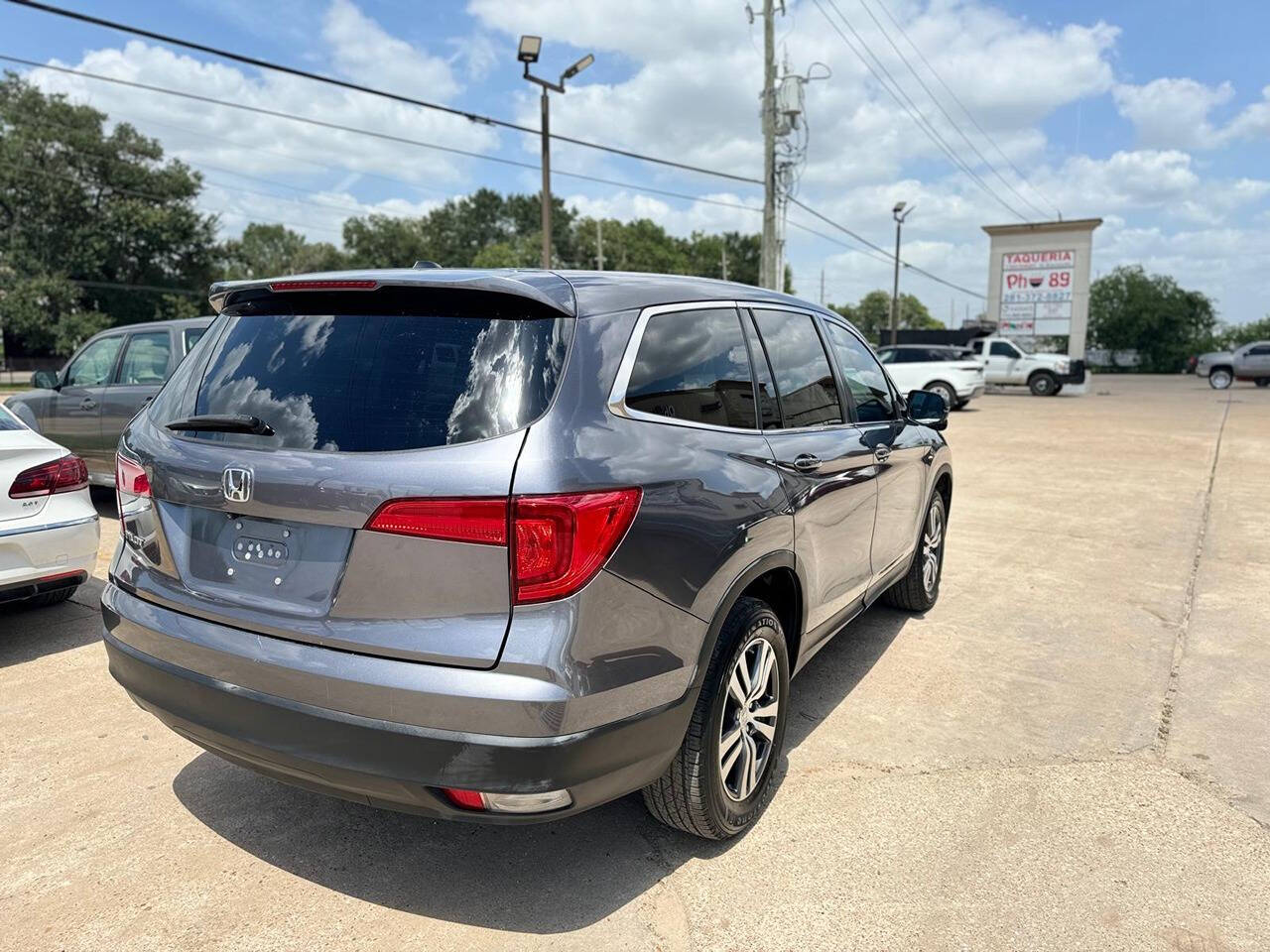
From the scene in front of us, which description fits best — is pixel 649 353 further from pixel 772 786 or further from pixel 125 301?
pixel 125 301

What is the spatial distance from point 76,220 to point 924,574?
5714 cm

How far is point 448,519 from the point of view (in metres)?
2.11

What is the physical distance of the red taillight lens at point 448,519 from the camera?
208 centimetres

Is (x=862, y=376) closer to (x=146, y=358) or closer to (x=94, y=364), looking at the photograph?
(x=146, y=358)

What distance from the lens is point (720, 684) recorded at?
2641mm

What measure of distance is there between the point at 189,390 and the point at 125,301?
57.1 m

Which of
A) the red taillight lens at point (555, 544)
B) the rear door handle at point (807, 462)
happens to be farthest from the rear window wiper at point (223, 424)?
the rear door handle at point (807, 462)

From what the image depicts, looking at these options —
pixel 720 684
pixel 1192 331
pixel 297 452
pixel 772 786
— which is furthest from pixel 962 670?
pixel 1192 331

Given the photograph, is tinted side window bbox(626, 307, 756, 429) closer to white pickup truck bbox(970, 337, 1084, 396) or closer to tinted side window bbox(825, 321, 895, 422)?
tinted side window bbox(825, 321, 895, 422)

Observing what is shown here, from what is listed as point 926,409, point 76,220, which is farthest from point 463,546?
point 76,220

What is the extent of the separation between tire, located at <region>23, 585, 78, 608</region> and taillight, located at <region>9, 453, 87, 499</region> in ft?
1.71

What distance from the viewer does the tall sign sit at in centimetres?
4178

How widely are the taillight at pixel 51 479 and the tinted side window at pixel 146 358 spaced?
9.97 feet

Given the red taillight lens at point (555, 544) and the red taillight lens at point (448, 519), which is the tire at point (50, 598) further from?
the red taillight lens at point (555, 544)
